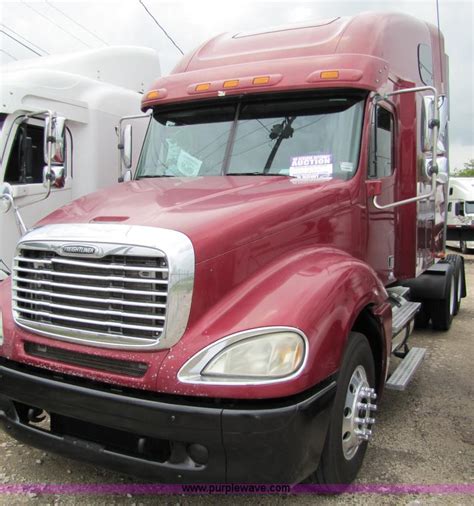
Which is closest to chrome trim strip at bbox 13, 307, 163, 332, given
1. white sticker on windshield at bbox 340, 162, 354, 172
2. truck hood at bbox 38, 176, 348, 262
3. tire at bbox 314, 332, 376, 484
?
truck hood at bbox 38, 176, 348, 262

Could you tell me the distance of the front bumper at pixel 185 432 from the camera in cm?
238

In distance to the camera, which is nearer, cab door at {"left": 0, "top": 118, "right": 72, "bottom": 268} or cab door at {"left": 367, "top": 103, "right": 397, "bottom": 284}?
cab door at {"left": 367, "top": 103, "right": 397, "bottom": 284}

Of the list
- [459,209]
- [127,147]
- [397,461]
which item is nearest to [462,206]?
[459,209]

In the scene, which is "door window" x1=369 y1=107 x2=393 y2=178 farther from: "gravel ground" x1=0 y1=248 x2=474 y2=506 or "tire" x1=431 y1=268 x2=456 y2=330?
"tire" x1=431 y1=268 x2=456 y2=330

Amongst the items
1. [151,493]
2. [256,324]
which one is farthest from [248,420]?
[151,493]

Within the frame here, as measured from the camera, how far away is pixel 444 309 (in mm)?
6949

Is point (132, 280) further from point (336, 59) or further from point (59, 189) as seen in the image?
point (59, 189)

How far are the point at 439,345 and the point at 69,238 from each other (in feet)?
17.3

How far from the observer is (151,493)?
3.14m

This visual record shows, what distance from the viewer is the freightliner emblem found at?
8.70 feet

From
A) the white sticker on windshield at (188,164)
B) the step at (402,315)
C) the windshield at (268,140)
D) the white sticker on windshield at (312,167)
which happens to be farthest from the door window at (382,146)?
the white sticker on windshield at (188,164)

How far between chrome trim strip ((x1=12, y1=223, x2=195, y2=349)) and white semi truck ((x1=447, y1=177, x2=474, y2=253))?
18290mm

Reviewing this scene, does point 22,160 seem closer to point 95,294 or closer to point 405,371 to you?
point 95,294

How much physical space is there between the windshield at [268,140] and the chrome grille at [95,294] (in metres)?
1.52
